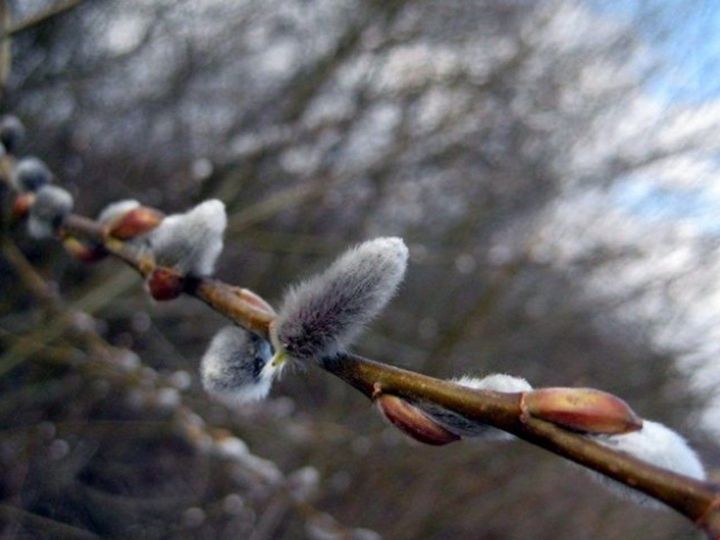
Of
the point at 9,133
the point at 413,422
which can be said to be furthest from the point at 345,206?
the point at 413,422

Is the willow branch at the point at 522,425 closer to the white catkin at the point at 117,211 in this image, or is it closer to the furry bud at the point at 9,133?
the white catkin at the point at 117,211

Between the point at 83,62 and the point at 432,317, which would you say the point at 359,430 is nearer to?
the point at 432,317

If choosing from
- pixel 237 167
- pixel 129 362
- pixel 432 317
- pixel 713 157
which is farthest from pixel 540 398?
pixel 432 317

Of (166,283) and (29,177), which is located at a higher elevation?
(29,177)

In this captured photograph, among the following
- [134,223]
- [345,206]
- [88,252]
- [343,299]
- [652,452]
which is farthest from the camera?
[345,206]

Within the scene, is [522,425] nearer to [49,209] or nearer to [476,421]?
[476,421]

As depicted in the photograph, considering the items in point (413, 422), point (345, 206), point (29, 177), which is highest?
point (345, 206)
